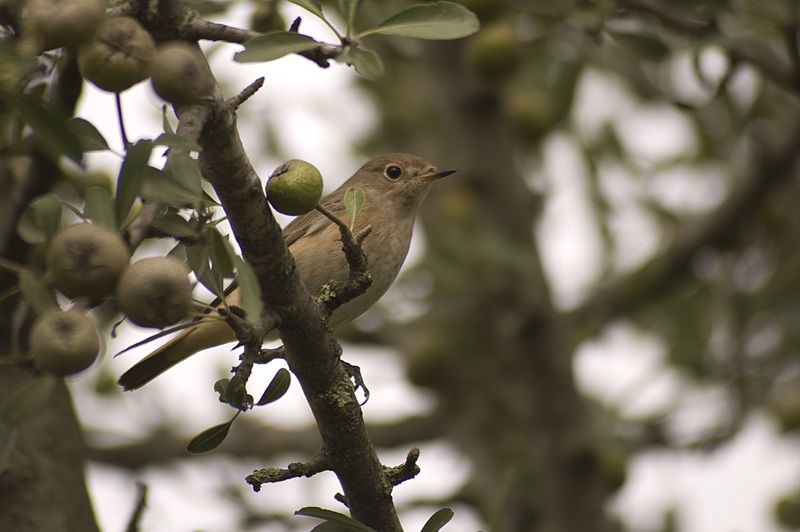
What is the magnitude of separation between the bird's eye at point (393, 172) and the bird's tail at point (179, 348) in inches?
52.6

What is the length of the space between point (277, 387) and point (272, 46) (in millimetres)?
887

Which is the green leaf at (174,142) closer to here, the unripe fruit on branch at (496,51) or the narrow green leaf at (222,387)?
the narrow green leaf at (222,387)

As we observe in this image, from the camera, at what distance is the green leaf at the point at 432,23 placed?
2434mm

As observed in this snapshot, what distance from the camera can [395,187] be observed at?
16.4ft

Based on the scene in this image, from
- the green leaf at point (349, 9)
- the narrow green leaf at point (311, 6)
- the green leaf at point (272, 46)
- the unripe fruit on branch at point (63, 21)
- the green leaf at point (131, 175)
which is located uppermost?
the green leaf at point (349, 9)

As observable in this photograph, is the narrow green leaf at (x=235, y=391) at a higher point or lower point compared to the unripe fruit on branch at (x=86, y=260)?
higher

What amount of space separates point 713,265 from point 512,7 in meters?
2.77

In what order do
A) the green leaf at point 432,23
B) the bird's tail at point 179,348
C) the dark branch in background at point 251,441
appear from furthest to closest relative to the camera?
the dark branch in background at point 251,441 < the bird's tail at point 179,348 < the green leaf at point 432,23

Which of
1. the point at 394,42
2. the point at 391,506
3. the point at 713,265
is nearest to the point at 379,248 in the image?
the point at 394,42

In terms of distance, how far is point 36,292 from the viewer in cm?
179

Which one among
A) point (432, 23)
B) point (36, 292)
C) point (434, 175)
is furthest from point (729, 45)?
point (36, 292)

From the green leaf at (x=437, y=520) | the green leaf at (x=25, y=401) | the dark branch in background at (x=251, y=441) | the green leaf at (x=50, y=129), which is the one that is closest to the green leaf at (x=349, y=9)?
the green leaf at (x=50, y=129)

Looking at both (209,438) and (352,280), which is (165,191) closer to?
(352,280)

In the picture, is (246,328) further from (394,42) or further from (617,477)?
(617,477)
